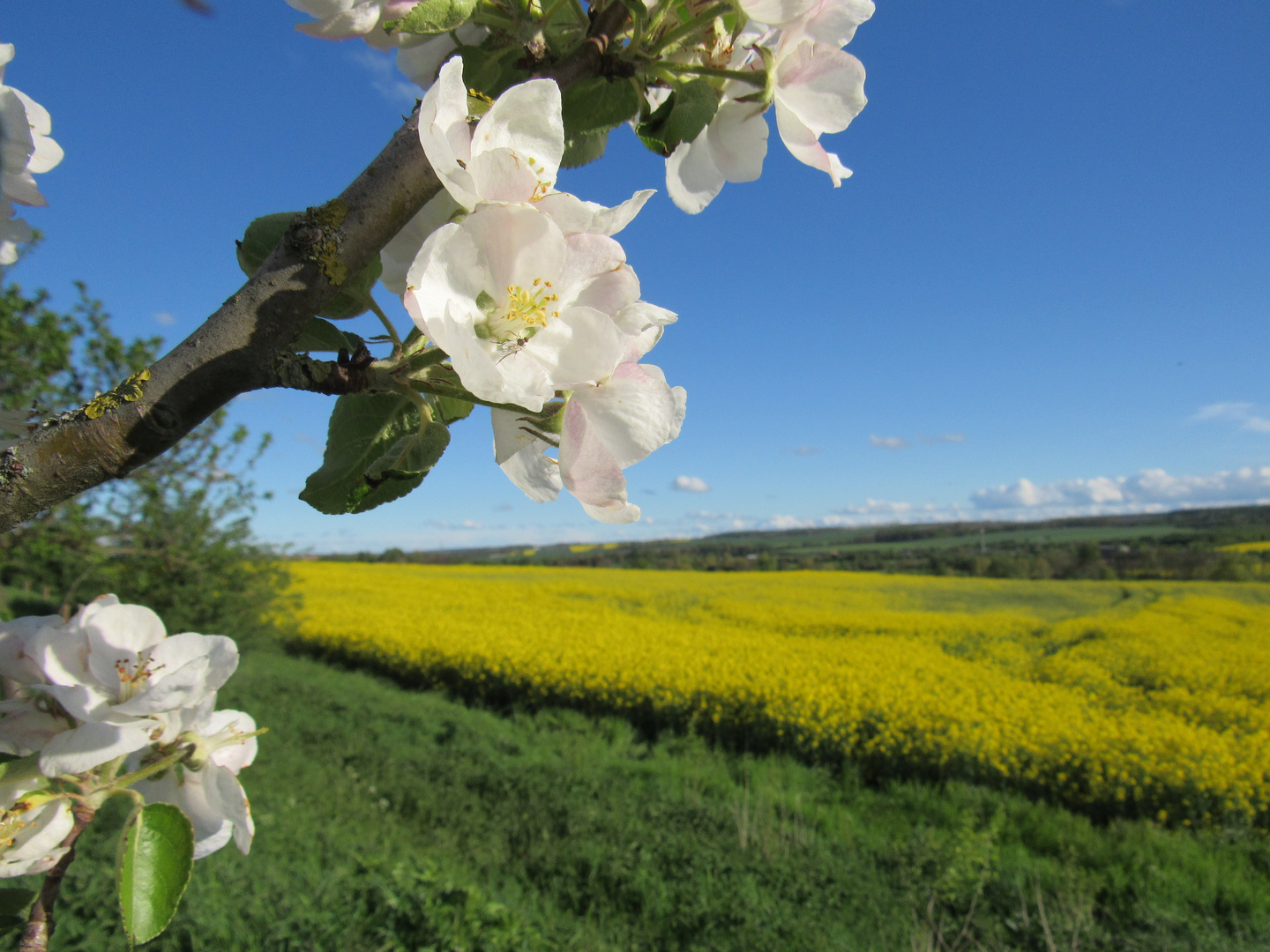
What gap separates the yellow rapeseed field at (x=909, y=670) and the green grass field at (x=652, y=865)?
0.55 m

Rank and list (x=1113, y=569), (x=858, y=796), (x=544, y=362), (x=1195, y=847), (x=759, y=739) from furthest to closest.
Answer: (x=1113, y=569), (x=759, y=739), (x=858, y=796), (x=1195, y=847), (x=544, y=362)

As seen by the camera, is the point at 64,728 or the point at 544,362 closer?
the point at 544,362

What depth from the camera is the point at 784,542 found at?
2162 inches

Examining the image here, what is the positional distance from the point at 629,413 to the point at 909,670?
11901mm

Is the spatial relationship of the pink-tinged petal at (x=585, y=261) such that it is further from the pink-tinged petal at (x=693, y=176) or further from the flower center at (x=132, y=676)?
the flower center at (x=132, y=676)

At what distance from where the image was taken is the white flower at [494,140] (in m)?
0.39

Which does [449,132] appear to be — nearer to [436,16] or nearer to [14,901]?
[436,16]

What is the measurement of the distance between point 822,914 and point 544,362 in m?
5.54

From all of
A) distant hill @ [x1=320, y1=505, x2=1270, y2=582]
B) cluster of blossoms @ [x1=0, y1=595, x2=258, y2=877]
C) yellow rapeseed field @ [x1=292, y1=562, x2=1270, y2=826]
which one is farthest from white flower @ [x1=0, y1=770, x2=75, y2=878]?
distant hill @ [x1=320, y1=505, x2=1270, y2=582]

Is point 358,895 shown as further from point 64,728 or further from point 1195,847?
point 1195,847

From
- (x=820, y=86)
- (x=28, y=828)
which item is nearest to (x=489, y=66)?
(x=820, y=86)

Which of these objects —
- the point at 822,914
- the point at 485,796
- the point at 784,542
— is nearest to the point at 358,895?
the point at 485,796

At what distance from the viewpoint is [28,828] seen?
1.99 ft

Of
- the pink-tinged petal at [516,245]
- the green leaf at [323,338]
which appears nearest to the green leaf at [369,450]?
the green leaf at [323,338]
